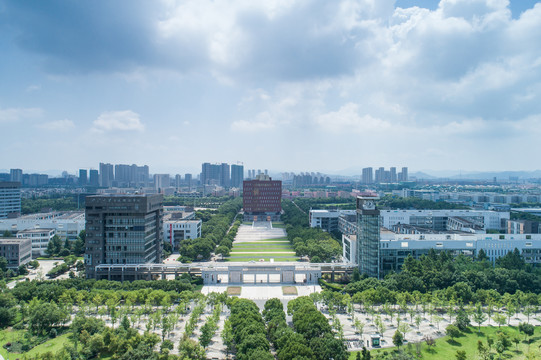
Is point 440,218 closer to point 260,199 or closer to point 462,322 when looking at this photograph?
point 260,199

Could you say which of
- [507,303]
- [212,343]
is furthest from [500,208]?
[212,343]

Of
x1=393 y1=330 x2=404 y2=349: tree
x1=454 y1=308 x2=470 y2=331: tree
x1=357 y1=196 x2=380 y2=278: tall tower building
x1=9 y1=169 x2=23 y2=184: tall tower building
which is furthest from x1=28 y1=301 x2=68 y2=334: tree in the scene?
x1=9 y1=169 x2=23 y2=184: tall tower building

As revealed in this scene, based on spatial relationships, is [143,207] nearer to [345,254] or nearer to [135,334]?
[135,334]

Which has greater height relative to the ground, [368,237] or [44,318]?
[368,237]

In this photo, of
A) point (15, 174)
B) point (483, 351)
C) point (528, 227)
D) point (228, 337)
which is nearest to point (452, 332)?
point (483, 351)

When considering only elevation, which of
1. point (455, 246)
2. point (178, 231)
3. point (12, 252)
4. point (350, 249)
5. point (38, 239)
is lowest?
point (38, 239)

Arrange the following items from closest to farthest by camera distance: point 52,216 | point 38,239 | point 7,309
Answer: point 7,309, point 38,239, point 52,216

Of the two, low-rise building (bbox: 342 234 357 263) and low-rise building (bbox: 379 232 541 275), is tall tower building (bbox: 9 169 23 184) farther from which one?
low-rise building (bbox: 379 232 541 275)
